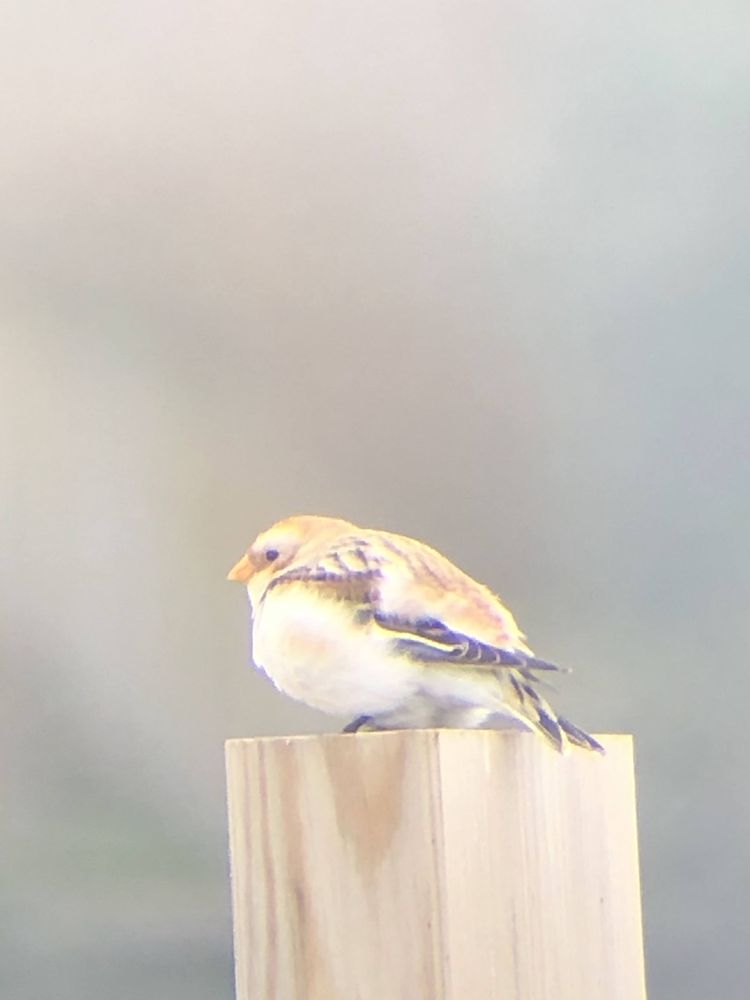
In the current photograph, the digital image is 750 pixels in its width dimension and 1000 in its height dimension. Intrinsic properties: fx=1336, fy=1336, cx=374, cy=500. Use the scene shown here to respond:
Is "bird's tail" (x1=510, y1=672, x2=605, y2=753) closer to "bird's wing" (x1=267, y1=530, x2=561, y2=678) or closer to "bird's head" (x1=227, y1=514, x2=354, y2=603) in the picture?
"bird's wing" (x1=267, y1=530, x2=561, y2=678)

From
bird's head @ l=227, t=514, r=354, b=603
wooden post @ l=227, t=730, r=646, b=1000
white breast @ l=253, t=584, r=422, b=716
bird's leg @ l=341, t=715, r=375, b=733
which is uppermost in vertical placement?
bird's head @ l=227, t=514, r=354, b=603

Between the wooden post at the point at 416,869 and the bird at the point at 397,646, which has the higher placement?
the bird at the point at 397,646

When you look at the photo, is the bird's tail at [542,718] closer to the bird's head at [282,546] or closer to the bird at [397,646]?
the bird at [397,646]

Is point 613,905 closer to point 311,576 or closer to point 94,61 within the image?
point 311,576

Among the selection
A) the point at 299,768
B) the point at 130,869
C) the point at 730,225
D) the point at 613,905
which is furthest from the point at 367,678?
the point at 730,225

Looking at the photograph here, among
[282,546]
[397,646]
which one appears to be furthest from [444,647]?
[282,546]

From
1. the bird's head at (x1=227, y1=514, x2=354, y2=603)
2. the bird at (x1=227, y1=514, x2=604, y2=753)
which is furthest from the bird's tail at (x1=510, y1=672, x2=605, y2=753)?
the bird's head at (x1=227, y1=514, x2=354, y2=603)

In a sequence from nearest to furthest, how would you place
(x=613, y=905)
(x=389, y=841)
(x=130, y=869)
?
(x=389, y=841), (x=613, y=905), (x=130, y=869)

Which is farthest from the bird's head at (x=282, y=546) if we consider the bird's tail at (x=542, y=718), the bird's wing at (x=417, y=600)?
the bird's tail at (x=542, y=718)
